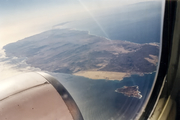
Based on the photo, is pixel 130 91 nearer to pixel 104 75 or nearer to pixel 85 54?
pixel 104 75

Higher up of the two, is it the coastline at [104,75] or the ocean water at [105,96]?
the coastline at [104,75]

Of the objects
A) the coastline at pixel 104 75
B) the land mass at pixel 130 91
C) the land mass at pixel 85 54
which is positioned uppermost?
the land mass at pixel 85 54

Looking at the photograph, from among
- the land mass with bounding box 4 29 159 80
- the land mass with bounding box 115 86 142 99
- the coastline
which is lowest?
the land mass with bounding box 115 86 142 99

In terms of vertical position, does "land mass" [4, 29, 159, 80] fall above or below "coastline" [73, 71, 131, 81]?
above

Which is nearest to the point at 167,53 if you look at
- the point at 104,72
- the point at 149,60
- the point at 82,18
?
the point at 149,60

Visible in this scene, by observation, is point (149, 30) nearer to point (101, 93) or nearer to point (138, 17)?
point (138, 17)

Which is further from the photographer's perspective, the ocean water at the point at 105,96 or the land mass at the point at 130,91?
the land mass at the point at 130,91

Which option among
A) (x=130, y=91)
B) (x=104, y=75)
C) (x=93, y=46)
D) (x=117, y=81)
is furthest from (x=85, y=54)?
(x=130, y=91)
